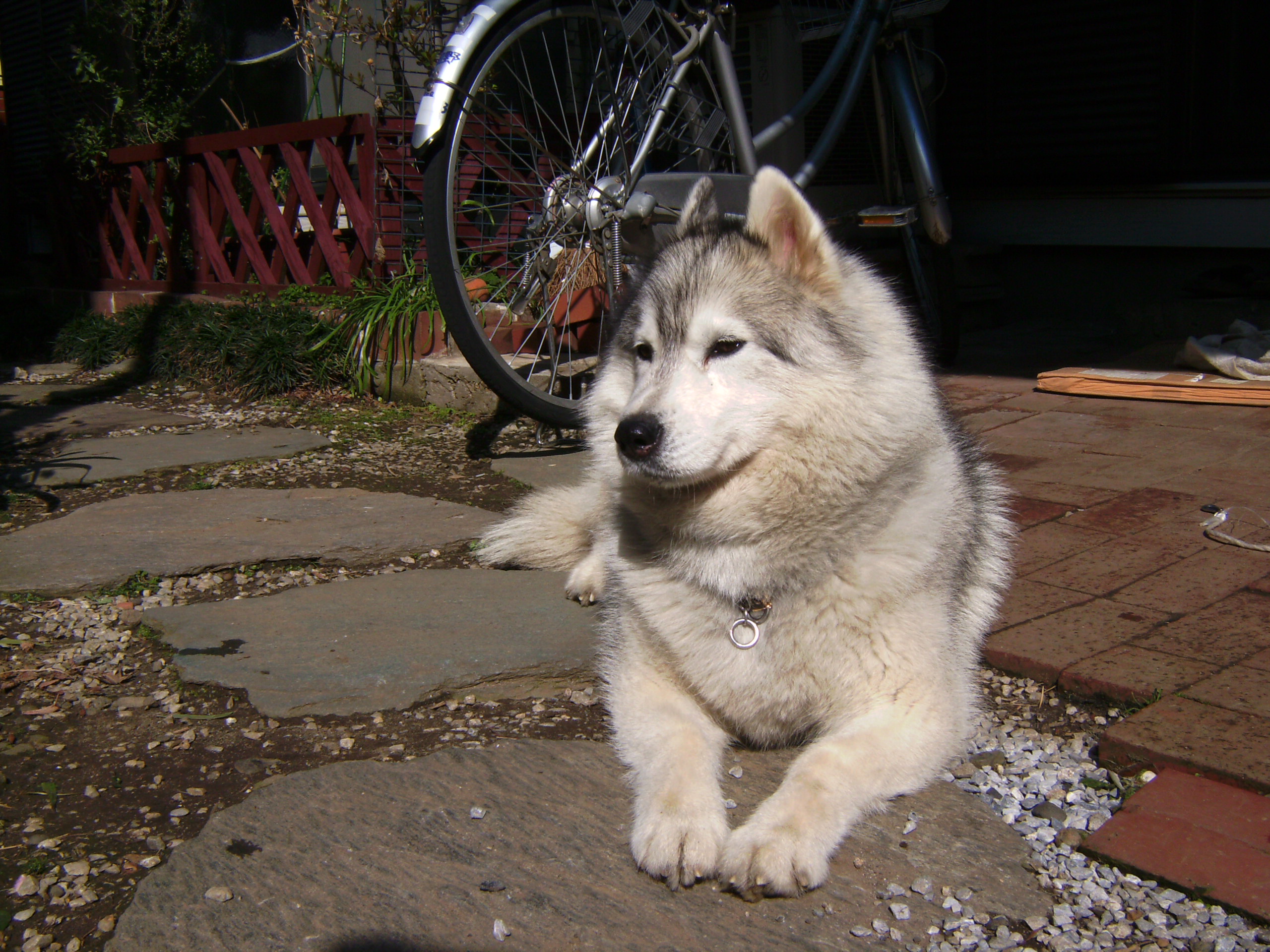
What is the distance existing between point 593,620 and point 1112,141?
201 inches

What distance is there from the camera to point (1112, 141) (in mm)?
5883

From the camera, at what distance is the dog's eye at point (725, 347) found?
1.94 meters

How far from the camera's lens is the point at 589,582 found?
101 inches

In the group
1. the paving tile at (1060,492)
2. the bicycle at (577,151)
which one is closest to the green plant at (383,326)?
the bicycle at (577,151)

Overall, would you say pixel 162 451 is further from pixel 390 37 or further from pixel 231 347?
pixel 390 37

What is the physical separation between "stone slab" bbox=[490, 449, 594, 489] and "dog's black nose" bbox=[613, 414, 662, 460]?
1577mm

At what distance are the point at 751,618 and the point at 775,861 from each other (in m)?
0.52

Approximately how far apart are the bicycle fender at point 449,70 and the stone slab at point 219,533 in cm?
118

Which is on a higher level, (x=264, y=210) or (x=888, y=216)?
(x=264, y=210)

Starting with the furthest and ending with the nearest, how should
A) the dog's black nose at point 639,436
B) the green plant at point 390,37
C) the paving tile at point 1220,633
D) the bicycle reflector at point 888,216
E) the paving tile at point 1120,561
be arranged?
the green plant at point 390,37 < the bicycle reflector at point 888,216 < the paving tile at point 1120,561 < the paving tile at point 1220,633 < the dog's black nose at point 639,436

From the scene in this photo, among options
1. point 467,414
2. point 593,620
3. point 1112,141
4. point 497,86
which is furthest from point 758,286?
point 1112,141

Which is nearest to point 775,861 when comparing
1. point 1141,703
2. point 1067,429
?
point 1141,703

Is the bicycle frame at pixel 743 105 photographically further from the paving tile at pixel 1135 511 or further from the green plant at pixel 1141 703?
the green plant at pixel 1141 703

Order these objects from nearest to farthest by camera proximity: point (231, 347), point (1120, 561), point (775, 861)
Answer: point (775, 861)
point (1120, 561)
point (231, 347)
